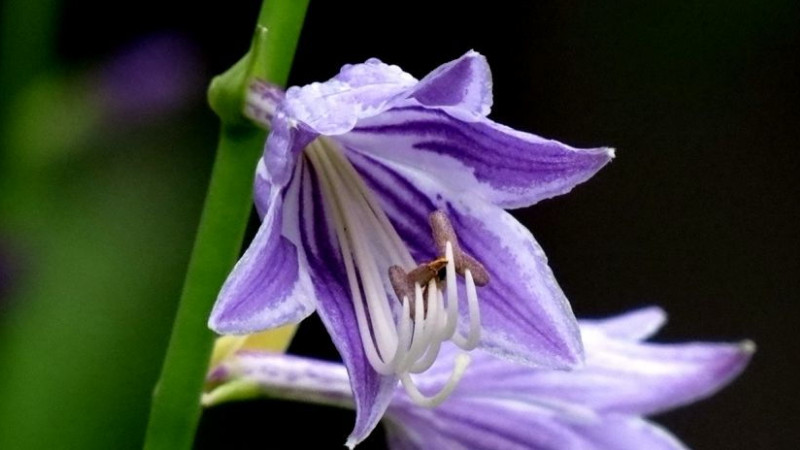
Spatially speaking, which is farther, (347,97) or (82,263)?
(82,263)

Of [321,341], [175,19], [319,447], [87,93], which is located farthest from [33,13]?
[319,447]

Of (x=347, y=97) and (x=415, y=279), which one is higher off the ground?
(x=347, y=97)

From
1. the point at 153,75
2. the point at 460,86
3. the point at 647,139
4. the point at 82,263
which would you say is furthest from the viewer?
the point at 647,139

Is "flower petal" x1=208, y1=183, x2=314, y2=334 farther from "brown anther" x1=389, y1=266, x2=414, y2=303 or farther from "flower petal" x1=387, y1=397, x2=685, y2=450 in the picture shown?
"flower petal" x1=387, y1=397, x2=685, y2=450

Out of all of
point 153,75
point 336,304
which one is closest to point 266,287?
point 336,304

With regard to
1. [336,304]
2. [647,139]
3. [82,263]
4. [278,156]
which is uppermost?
[647,139]

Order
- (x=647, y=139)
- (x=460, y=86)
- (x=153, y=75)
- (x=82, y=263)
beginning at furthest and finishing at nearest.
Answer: (x=647, y=139) < (x=153, y=75) < (x=82, y=263) < (x=460, y=86)

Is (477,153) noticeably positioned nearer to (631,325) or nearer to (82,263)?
(631,325)

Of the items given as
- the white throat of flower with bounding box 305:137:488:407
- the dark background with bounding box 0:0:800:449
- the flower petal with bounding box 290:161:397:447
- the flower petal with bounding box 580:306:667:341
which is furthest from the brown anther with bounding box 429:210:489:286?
the dark background with bounding box 0:0:800:449
